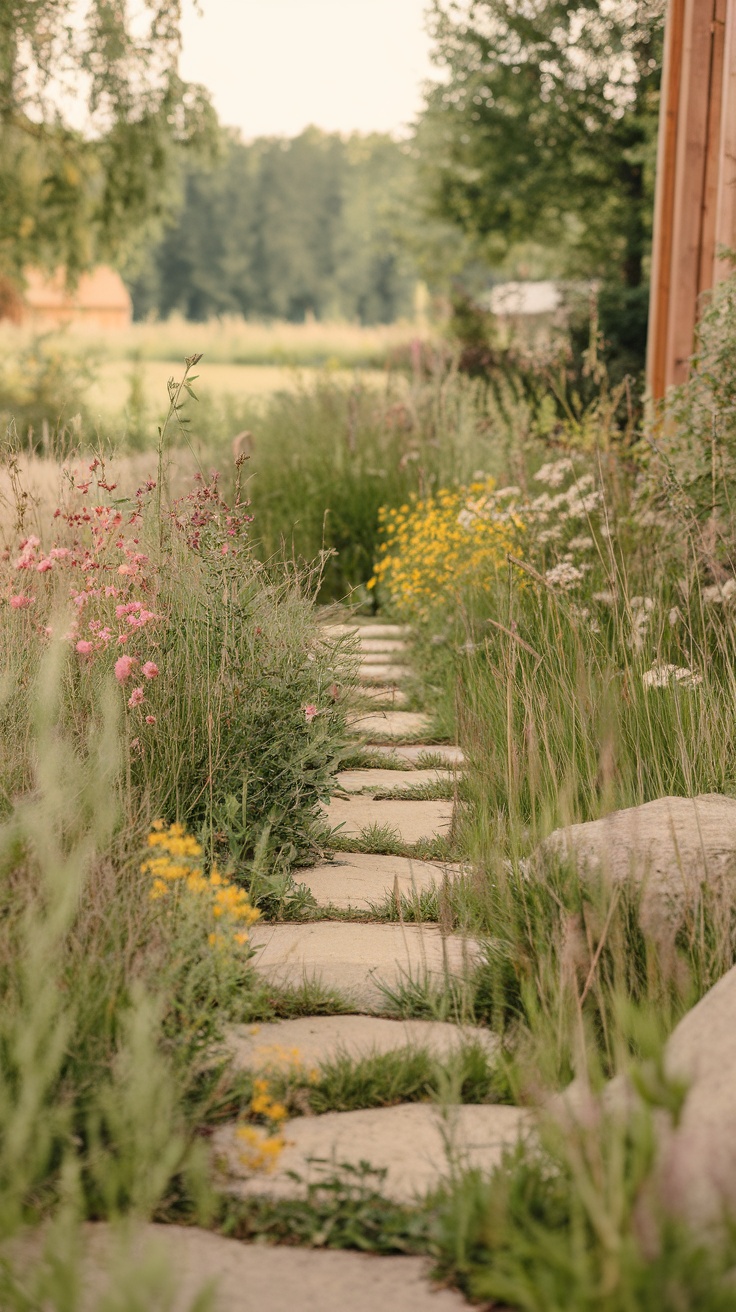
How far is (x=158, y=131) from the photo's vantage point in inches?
502

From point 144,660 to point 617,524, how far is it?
222 centimetres

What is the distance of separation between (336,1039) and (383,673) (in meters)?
3.14

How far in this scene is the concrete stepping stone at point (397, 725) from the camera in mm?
4555

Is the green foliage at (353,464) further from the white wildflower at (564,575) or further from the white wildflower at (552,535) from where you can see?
the white wildflower at (564,575)

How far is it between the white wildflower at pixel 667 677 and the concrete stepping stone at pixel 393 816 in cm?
65

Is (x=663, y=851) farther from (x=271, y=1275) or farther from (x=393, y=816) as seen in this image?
(x=393, y=816)

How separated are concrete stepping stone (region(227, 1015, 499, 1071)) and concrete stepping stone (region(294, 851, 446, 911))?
0.50 metres

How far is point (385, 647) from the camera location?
19.5 ft

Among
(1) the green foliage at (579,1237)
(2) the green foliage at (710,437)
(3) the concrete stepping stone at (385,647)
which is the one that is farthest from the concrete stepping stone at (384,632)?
(1) the green foliage at (579,1237)

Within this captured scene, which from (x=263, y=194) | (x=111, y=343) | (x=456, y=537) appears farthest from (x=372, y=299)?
(x=456, y=537)

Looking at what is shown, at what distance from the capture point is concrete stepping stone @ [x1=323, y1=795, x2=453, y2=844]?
3.46m

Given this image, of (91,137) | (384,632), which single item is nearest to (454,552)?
(384,632)

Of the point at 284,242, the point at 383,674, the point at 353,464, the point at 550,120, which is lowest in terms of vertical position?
the point at 383,674

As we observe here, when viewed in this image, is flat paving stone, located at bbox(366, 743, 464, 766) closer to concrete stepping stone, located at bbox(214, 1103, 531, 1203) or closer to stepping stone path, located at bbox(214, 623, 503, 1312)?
stepping stone path, located at bbox(214, 623, 503, 1312)
